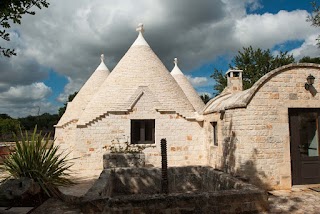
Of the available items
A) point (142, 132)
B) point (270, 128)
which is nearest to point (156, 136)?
point (142, 132)

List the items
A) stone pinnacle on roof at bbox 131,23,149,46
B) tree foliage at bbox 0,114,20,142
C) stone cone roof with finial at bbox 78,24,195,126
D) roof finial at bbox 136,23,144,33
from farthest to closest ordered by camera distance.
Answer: tree foliage at bbox 0,114,20,142 < roof finial at bbox 136,23,144,33 < stone pinnacle on roof at bbox 131,23,149,46 < stone cone roof with finial at bbox 78,24,195,126

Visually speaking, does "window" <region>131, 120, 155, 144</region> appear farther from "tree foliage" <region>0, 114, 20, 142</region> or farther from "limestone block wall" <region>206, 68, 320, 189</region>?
"tree foliage" <region>0, 114, 20, 142</region>

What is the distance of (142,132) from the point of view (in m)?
14.2

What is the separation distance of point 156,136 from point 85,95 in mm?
7572

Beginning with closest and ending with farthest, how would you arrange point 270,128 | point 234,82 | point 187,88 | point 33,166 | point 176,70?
point 33,166 → point 270,128 → point 234,82 → point 187,88 → point 176,70

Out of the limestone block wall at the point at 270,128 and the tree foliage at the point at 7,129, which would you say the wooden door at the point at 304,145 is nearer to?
the limestone block wall at the point at 270,128

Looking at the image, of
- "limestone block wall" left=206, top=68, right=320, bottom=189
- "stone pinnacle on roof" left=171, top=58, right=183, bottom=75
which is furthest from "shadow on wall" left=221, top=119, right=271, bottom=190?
"stone pinnacle on roof" left=171, top=58, right=183, bottom=75

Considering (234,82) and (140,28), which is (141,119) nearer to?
(234,82)

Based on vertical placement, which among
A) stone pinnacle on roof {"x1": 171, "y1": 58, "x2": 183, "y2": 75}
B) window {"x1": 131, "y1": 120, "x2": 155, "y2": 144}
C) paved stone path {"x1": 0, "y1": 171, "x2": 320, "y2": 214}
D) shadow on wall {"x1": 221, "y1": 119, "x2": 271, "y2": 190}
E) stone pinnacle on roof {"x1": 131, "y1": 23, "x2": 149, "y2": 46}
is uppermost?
stone pinnacle on roof {"x1": 131, "y1": 23, "x2": 149, "y2": 46}

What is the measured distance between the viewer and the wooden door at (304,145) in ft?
29.6

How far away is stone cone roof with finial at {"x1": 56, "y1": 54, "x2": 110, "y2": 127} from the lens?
1830 cm

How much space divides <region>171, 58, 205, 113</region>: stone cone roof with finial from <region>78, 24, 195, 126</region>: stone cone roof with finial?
412cm

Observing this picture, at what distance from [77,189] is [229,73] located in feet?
31.1

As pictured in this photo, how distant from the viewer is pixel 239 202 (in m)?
5.48
